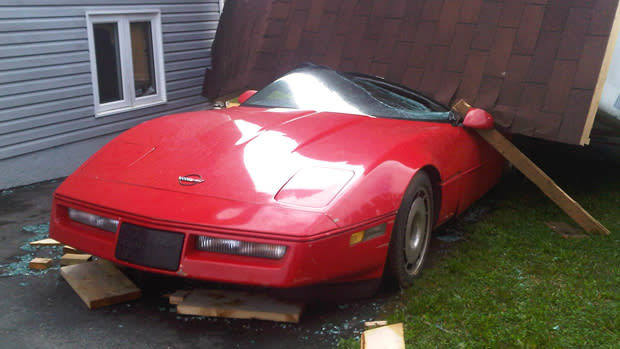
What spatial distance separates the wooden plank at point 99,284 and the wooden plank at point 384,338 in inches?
54.6

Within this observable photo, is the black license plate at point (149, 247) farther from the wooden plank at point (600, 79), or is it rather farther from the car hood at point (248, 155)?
the wooden plank at point (600, 79)

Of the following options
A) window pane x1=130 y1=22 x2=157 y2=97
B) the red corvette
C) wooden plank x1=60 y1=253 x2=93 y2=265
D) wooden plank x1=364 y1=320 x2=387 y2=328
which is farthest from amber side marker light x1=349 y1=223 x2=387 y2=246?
window pane x1=130 y1=22 x2=157 y2=97

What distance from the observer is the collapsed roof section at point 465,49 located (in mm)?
5629

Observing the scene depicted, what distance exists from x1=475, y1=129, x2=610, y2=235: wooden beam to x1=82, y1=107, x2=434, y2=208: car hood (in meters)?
1.13

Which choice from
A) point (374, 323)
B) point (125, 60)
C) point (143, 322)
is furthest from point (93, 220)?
point (125, 60)

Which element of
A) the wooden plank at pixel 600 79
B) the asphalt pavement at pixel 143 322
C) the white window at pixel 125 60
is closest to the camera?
the asphalt pavement at pixel 143 322

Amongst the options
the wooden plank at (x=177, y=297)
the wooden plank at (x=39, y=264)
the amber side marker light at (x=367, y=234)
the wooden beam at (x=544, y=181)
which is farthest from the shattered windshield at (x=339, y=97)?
the wooden plank at (x=39, y=264)

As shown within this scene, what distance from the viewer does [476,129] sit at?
4766mm

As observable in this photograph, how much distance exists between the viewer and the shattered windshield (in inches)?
175

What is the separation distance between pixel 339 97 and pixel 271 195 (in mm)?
1585

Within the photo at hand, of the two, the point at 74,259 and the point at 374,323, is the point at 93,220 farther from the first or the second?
the point at 374,323

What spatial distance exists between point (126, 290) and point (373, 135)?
1751 millimetres

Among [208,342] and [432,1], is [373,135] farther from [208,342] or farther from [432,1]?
[432,1]

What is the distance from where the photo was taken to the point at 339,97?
4508mm
